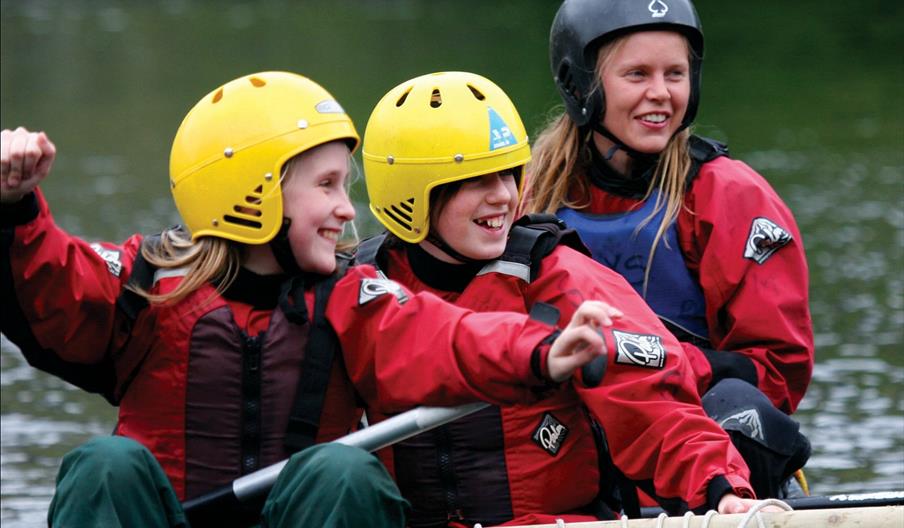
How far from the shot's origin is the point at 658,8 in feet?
20.8

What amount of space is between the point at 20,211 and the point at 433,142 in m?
1.33

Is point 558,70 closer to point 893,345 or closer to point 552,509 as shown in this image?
point 552,509

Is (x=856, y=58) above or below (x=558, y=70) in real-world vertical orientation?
below

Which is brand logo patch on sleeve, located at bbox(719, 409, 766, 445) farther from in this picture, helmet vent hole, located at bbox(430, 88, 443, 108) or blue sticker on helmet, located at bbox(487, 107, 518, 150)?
helmet vent hole, located at bbox(430, 88, 443, 108)

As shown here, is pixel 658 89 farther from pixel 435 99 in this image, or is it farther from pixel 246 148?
pixel 246 148

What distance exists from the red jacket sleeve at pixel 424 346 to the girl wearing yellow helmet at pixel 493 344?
1.05ft

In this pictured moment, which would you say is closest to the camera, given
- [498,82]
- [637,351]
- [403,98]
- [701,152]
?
[637,351]

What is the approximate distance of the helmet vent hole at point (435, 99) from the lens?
5.49 m

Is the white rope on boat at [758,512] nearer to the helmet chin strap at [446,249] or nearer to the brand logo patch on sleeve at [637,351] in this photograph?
the brand logo patch on sleeve at [637,351]

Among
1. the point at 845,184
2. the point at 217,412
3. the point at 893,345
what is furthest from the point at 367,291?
the point at 845,184

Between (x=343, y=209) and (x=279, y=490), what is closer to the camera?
(x=279, y=490)

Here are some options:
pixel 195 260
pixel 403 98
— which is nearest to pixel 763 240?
pixel 403 98

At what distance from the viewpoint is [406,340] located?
4949 mm

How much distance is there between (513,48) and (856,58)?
6.61 meters
